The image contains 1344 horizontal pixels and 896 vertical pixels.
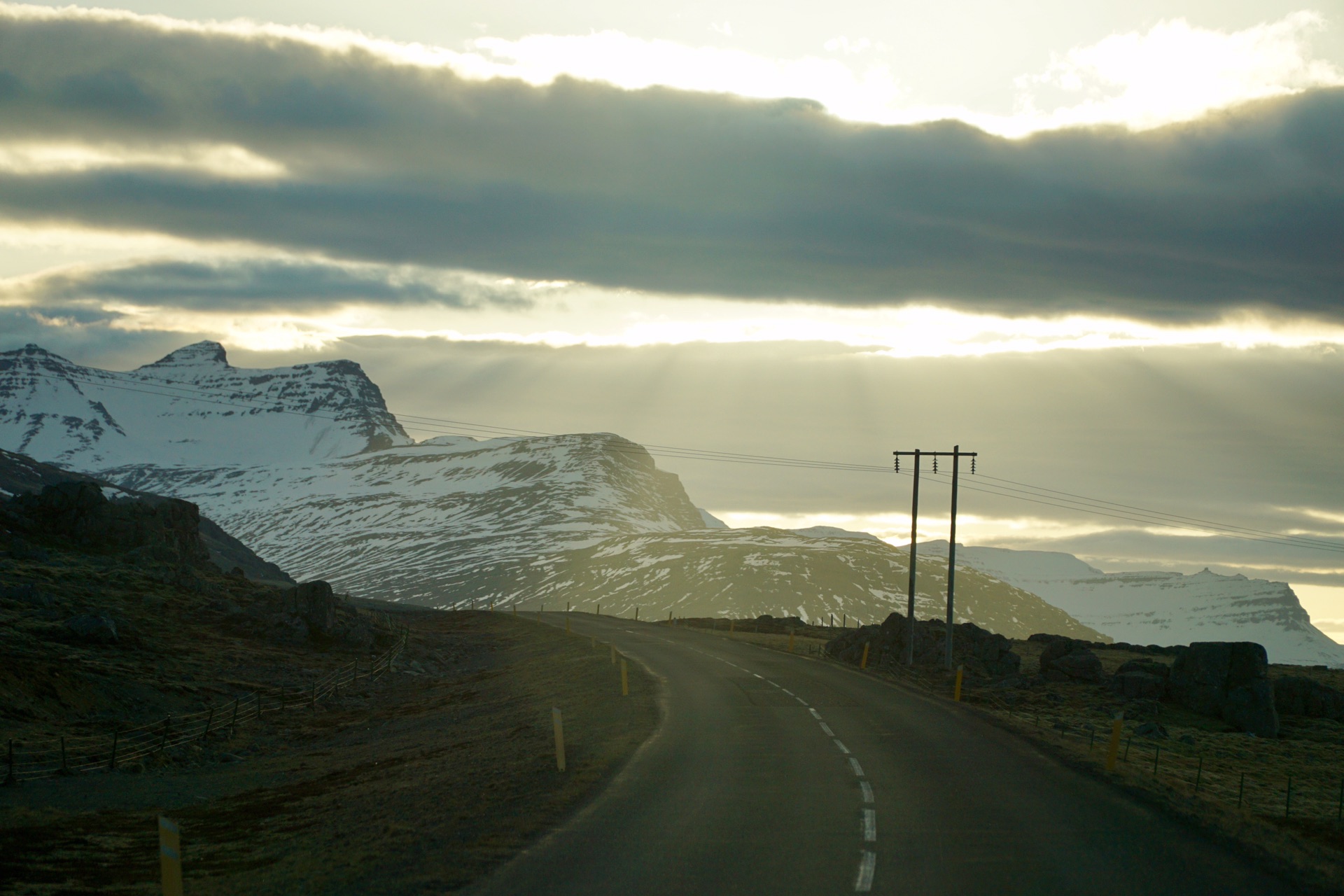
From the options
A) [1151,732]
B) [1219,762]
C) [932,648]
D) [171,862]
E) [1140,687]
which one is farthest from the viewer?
[932,648]

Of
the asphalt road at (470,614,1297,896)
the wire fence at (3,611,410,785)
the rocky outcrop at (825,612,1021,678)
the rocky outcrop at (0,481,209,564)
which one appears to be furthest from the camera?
the rocky outcrop at (0,481,209,564)

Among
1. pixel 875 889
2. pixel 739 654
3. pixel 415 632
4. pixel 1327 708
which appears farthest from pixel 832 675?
pixel 415 632

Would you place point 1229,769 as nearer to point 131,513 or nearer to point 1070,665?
point 1070,665

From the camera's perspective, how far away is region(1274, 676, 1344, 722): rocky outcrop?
50531 millimetres

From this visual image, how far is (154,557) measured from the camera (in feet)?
266

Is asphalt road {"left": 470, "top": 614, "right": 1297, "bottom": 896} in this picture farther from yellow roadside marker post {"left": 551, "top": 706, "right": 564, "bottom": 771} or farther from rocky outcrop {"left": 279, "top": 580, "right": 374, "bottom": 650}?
Result: rocky outcrop {"left": 279, "top": 580, "right": 374, "bottom": 650}

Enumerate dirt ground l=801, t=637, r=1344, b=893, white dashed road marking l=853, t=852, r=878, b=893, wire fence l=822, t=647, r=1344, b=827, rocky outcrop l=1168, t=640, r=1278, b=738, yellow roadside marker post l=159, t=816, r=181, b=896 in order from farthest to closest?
rocky outcrop l=1168, t=640, r=1278, b=738, wire fence l=822, t=647, r=1344, b=827, dirt ground l=801, t=637, r=1344, b=893, white dashed road marking l=853, t=852, r=878, b=893, yellow roadside marker post l=159, t=816, r=181, b=896

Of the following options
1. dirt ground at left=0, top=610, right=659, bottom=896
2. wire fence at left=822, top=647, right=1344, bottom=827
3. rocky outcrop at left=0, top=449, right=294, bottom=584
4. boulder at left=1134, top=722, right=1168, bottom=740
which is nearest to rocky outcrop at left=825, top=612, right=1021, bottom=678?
wire fence at left=822, top=647, right=1344, bottom=827

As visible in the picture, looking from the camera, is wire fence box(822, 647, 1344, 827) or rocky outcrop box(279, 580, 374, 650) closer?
wire fence box(822, 647, 1344, 827)

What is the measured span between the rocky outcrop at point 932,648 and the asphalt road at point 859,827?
93.0ft

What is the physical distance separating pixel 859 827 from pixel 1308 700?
43.6m

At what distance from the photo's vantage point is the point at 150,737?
3919 centimetres

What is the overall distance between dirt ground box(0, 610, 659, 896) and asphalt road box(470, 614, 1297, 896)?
4.12 feet

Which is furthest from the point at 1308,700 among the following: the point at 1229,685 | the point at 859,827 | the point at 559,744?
the point at 859,827
